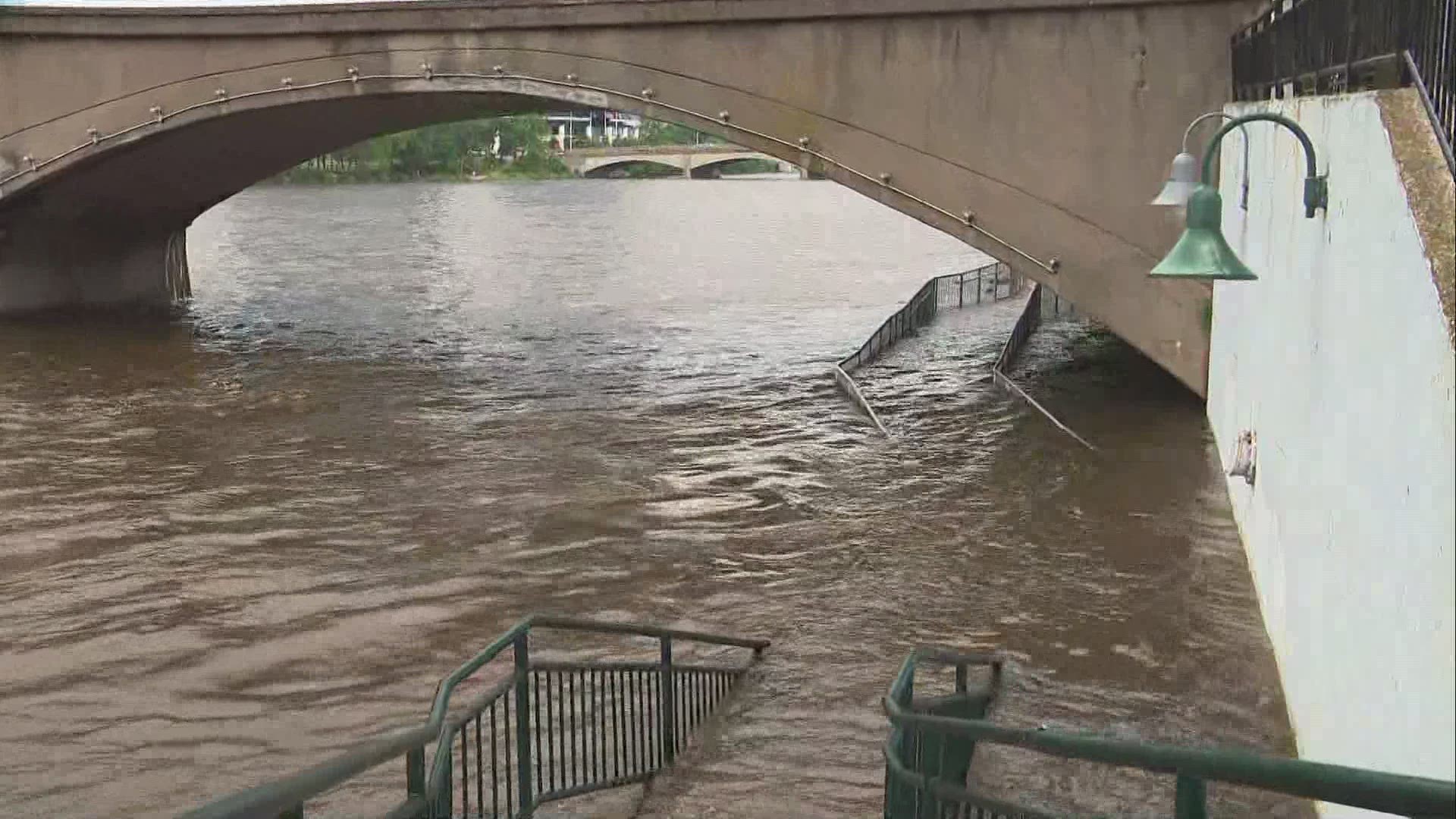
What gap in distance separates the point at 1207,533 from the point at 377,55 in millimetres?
14287

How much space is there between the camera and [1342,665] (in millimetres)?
6477

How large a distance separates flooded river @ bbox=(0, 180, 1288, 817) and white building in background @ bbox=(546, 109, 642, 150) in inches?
3740

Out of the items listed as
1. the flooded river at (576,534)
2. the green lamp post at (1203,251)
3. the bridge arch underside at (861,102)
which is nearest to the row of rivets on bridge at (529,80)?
the bridge arch underside at (861,102)

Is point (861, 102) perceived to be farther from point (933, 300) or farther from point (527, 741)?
point (527, 741)

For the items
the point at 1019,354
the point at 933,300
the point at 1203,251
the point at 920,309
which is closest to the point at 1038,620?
the point at 1203,251

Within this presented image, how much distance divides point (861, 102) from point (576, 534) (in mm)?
8043

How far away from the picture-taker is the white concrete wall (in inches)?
178

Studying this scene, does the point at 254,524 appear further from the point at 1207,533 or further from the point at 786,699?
the point at 1207,533

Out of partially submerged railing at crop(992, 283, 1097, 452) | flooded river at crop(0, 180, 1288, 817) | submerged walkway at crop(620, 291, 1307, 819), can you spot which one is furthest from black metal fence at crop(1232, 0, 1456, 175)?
partially submerged railing at crop(992, 283, 1097, 452)

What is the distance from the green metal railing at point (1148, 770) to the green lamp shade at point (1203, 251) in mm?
2168

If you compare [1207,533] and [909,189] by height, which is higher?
[909,189]

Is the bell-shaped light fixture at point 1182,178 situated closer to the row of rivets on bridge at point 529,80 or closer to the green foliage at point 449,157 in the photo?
the row of rivets on bridge at point 529,80

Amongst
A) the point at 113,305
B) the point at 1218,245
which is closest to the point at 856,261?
the point at 113,305

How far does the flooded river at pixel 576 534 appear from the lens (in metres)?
10.0
